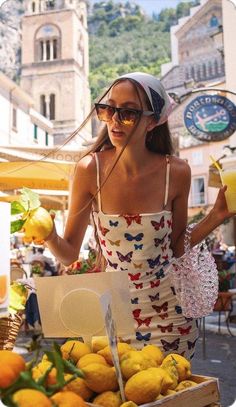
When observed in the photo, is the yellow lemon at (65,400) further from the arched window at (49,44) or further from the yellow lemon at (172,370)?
the arched window at (49,44)

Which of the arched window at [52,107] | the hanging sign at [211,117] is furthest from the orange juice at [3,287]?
the arched window at [52,107]

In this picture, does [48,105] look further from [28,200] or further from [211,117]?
[28,200]

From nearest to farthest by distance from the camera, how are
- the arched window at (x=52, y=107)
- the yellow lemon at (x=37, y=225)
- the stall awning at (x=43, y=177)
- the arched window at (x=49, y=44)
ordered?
1. the yellow lemon at (x=37, y=225)
2. the stall awning at (x=43, y=177)
3. the arched window at (x=52, y=107)
4. the arched window at (x=49, y=44)

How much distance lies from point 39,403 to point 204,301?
914 mm

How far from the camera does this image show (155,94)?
146 cm

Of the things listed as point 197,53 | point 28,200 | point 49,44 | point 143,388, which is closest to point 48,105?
point 49,44

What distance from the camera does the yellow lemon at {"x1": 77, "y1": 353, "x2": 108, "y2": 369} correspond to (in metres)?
0.97

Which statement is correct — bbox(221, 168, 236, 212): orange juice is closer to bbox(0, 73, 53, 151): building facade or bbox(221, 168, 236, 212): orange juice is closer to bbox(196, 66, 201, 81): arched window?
bbox(0, 73, 53, 151): building facade

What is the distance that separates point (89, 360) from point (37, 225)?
36cm

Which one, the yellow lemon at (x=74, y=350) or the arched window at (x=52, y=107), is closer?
the yellow lemon at (x=74, y=350)

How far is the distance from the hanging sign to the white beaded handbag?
967cm

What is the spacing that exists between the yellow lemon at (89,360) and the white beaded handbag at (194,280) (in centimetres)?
55

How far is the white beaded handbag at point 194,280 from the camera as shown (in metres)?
1.51

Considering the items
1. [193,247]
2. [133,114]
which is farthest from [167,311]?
[133,114]
